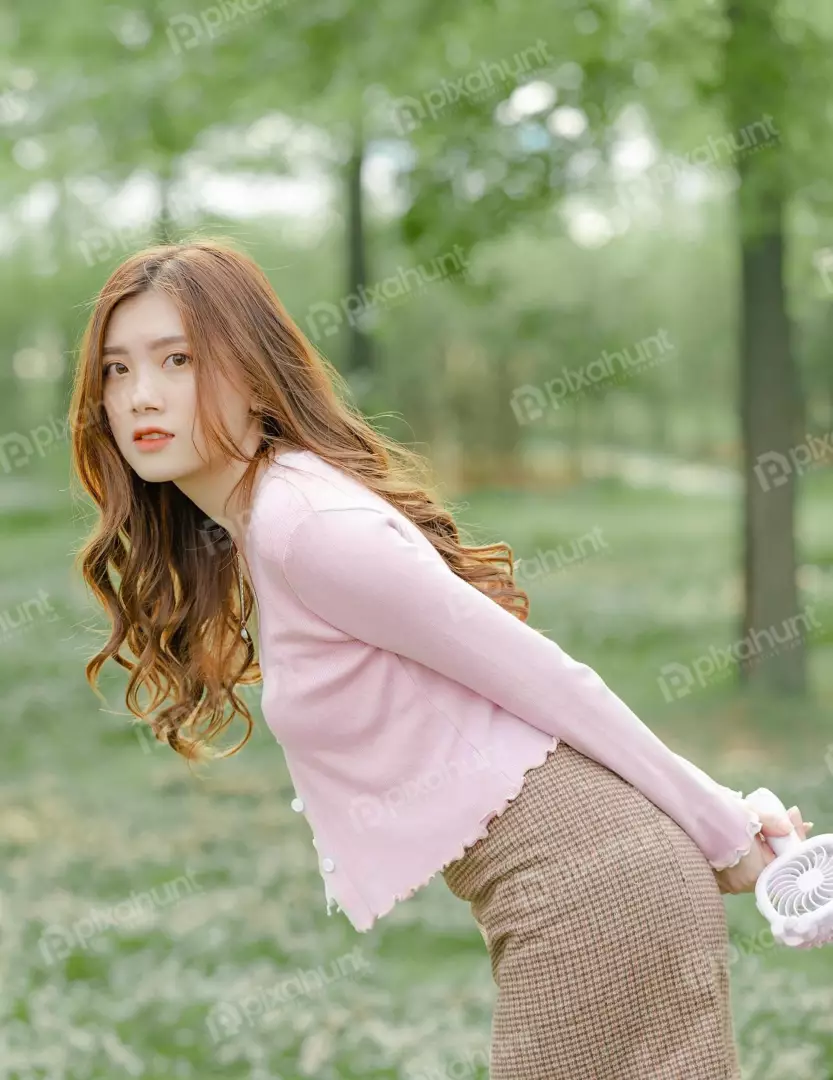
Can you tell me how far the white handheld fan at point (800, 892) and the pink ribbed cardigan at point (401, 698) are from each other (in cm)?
6

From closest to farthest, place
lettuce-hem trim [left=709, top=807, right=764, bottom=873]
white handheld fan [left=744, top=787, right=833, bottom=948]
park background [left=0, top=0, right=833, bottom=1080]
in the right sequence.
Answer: white handheld fan [left=744, top=787, right=833, bottom=948], lettuce-hem trim [left=709, top=807, right=764, bottom=873], park background [left=0, top=0, right=833, bottom=1080]

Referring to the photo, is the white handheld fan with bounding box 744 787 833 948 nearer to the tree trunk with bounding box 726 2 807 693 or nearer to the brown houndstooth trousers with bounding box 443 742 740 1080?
the brown houndstooth trousers with bounding box 443 742 740 1080

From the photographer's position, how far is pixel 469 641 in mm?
1836

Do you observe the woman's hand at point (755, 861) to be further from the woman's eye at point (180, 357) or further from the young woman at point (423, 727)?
the woman's eye at point (180, 357)

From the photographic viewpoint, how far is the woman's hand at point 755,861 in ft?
6.56

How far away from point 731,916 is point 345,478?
3619 mm

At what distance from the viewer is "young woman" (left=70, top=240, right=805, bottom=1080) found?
1827 mm

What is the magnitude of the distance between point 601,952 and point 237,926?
372 cm

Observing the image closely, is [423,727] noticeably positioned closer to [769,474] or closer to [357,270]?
[769,474]

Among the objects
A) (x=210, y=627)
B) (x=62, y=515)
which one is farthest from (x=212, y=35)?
(x=62, y=515)

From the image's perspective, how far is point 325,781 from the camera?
200cm

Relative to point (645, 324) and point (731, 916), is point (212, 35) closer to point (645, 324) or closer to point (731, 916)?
point (731, 916)

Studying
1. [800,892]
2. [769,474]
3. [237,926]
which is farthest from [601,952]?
[769,474]

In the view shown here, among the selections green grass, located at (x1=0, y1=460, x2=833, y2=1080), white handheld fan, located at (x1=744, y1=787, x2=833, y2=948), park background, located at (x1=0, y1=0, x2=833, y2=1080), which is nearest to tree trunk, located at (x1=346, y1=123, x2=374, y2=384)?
park background, located at (x1=0, y1=0, x2=833, y2=1080)
